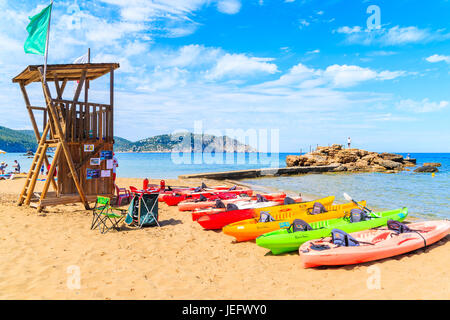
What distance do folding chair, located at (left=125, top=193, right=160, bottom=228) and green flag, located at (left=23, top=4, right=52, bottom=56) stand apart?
21.1 feet

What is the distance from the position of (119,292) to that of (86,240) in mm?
3236

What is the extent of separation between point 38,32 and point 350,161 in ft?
150

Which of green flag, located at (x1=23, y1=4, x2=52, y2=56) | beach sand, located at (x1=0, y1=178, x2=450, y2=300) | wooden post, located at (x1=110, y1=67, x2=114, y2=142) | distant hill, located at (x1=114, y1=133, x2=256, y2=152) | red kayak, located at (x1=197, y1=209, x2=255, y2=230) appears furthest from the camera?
distant hill, located at (x1=114, y1=133, x2=256, y2=152)

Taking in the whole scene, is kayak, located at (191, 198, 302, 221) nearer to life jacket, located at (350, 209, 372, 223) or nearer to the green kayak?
the green kayak

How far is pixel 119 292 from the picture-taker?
4.83 m

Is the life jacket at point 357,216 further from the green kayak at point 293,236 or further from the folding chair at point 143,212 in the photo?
the folding chair at point 143,212

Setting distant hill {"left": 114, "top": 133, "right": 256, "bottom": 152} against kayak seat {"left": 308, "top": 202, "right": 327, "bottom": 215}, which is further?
distant hill {"left": 114, "top": 133, "right": 256, "bottom": 152}

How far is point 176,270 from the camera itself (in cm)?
593

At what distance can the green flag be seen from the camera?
10094mm

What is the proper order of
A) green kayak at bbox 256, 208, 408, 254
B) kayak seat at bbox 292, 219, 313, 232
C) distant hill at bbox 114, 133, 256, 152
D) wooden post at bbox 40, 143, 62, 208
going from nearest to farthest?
green kayak at bbox 256, 208, 408, 254, kayak seat at bbox 292, 219, 313, 232, wooden post at bbox 40, 143, 62, 208, distant hill at bbox 114, 133, 256, 152

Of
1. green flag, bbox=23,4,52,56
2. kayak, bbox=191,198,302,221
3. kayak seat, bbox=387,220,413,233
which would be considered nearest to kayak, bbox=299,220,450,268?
kayak seat, bbox=387,220,413,233
